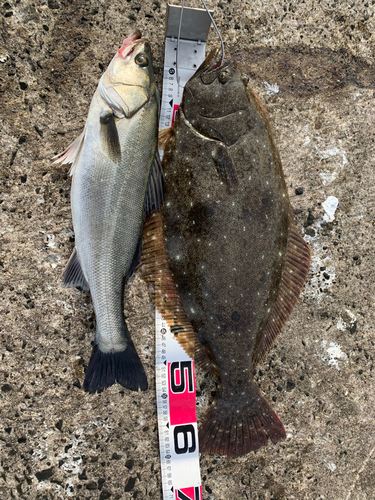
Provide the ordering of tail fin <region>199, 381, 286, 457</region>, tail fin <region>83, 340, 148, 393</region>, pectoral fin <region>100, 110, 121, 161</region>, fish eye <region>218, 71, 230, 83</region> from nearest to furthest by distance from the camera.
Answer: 1. pectoral fin <region>100, 110, 121, 161</region>
2. tail fin <region>83, 340, 148, 393</region>
3. fish eye <region>218, 71, 230, 83</region>
4. tail fin <region>199, 381, 286, 457</region>

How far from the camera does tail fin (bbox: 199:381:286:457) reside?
5.64 ft

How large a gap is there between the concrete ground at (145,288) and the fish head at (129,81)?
0.43m

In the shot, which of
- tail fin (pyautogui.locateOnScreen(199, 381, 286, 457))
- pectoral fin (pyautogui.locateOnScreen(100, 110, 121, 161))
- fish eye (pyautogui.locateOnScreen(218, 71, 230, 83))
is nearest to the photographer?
pectoral fin (pyautogui.locateOnScreen(100, 110, 121, 161))

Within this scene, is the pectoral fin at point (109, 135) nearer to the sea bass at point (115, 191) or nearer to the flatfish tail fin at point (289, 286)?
the sea bass at point (115, 191)

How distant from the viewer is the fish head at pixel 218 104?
159 centimetres

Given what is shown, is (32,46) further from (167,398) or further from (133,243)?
(167,398)

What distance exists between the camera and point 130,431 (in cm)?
183

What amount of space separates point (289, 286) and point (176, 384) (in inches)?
34.3

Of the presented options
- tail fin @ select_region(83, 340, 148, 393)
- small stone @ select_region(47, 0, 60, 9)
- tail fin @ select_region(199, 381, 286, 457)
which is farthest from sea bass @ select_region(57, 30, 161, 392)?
small stone @ select_region(47, 0, 60, 9)

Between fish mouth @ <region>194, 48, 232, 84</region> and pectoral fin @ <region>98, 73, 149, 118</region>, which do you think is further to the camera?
fish mouth @ <region>194, 48, 232, 84</region>

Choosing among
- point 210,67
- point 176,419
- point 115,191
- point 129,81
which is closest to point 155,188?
point 115,191

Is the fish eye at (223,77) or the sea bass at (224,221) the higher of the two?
the fish eye at (223,77)

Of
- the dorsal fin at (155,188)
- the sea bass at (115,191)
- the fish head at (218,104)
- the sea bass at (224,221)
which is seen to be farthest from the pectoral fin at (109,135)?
the fish head at (218,104)

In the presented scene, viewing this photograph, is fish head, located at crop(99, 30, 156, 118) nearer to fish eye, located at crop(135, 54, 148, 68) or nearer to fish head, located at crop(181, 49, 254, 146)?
fish eye, located at crop(135, 54, 148, 68)
